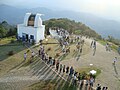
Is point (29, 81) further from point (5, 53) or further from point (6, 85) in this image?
point (5, 53)

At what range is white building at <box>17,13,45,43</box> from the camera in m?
42.2

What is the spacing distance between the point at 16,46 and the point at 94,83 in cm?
1708

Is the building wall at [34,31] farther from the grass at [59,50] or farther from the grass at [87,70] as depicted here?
the grass at [87,70]

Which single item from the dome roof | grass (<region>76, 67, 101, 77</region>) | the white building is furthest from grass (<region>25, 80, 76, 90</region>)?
the dome roof

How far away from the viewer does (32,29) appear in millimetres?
42531

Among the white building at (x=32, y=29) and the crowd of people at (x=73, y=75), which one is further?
the white building at (x=32, y=29)

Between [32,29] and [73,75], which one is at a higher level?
[32,29]

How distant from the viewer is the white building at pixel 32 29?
42.2 meters

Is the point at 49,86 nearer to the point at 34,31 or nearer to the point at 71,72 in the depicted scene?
A: the point at 71,72

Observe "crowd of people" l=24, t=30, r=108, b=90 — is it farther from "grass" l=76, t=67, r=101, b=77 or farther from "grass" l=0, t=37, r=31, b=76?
"grass" l=0, t=37, r=31, b=76

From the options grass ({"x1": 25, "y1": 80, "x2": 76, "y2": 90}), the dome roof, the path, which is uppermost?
the dome roof

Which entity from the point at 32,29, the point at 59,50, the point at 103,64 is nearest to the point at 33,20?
the point at 32,29

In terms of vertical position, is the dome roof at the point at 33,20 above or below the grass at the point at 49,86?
above

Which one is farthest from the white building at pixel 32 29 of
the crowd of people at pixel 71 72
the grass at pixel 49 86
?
the grass at pixel 49 86
